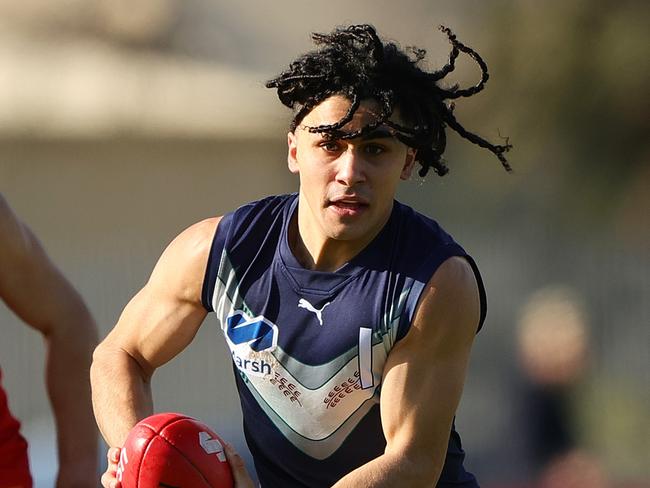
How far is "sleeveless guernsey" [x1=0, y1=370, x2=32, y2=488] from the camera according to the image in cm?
465

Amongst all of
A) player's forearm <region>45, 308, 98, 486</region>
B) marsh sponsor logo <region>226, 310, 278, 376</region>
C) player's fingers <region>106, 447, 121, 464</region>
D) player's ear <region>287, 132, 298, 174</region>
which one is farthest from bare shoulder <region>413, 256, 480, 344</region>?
player's forearm <region>45, 308, 98, 486</region>

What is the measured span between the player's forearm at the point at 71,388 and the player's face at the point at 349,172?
40.4 inches

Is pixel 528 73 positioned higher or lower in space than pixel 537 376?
higher

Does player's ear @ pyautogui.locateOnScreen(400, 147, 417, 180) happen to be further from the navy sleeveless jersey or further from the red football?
the red football

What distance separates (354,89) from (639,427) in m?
4.90

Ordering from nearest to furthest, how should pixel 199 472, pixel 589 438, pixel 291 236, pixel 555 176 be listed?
pixel 199 472, pixel 291 236, pixel 589 438, pixel 555 176

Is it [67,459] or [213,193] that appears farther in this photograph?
[213,193]

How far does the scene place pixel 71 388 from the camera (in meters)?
4.79

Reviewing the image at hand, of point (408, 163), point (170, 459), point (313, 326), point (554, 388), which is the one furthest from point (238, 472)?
point (554, 388)

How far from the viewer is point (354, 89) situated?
168 inches

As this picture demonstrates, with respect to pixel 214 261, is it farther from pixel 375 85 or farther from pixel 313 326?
pixel 375 85

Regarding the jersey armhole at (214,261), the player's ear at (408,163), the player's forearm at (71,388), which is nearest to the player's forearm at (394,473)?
the jersey armhole at (214,261)

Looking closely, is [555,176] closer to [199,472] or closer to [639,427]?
[639,427]

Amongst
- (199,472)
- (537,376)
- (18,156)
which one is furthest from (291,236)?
(18,156)
